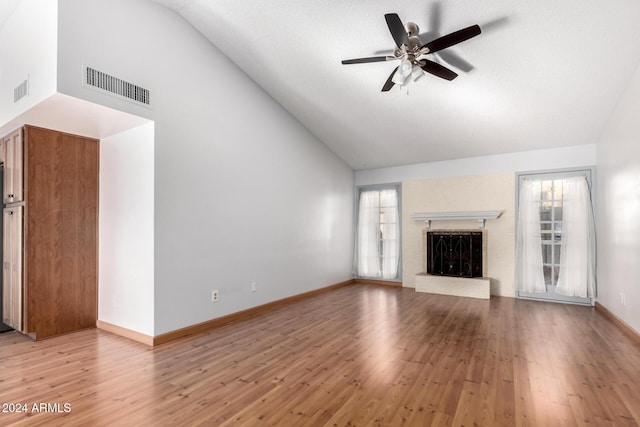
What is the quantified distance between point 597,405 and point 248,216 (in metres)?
4.00

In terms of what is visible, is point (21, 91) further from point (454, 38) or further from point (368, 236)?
point (368, 236)

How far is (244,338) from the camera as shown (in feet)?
11.9

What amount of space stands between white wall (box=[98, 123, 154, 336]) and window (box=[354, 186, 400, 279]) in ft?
15.3

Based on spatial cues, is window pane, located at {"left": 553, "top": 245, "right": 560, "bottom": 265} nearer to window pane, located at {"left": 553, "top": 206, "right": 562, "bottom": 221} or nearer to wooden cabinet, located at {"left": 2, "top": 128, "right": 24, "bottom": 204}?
window pane, located at {"left": 553, "top": 206, "right": 562, "bottom": 221}

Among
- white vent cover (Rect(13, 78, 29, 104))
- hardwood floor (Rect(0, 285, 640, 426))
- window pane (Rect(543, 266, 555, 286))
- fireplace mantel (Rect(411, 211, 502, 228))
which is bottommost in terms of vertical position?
hardwood floor (Rect(0, 285, 640, 426))

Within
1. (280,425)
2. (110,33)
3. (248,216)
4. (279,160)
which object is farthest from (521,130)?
(110,33)

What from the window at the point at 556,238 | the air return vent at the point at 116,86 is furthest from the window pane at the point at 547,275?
the air return vent at the point at 116,86

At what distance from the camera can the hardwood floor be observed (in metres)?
2.15

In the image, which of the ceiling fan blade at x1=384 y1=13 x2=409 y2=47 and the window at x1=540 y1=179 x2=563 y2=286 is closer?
the ceiling fan blade at x1=384 y1=13 x2=409 y2=47

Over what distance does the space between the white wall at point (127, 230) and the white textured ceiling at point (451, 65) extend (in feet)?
5.75

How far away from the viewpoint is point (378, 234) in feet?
23.3

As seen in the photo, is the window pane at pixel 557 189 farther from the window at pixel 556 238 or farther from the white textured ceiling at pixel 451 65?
the white textured ceiling at pixel 451 65

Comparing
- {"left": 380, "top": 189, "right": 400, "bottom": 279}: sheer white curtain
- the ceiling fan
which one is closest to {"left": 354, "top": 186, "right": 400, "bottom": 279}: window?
{"left": 380, "top": 189, "right": 400, "bottom": 279}: sheer white curtain

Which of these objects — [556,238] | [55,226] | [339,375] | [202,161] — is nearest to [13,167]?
[55,226]
